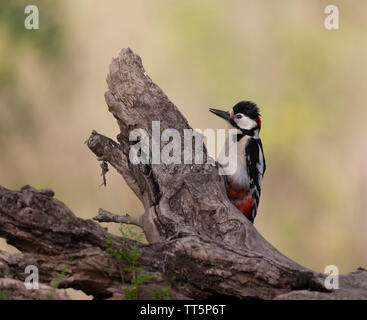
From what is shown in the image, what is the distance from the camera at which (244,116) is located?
13.4 ft

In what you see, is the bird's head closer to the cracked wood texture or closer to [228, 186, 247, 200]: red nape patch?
[228, 186, 247, 200]: red nape patch

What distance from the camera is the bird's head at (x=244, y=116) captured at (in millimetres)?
4055

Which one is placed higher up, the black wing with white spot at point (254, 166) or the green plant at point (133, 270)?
the black wing with white spot at point (254, 166)

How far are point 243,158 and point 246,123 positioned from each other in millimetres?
275

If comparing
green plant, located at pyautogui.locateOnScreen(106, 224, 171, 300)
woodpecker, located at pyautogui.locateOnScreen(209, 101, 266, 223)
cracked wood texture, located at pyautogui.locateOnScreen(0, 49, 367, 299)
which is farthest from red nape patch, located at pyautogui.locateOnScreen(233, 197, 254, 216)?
green plant, located at pyautogui.locateOnScreen(106, 224, 171, 300)

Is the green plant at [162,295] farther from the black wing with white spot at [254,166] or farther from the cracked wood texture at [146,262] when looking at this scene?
the black wing with white spot at [254,166]

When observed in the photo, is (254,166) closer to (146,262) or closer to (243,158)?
(243,158)

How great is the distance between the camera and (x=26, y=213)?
2504 mm

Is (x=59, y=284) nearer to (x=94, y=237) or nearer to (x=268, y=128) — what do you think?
(x=94, y=237)

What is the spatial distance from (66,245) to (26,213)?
0.76 feet

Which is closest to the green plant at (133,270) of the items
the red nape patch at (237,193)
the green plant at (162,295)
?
the green plant at (162,295)

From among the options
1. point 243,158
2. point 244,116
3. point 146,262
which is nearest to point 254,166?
point 243,158

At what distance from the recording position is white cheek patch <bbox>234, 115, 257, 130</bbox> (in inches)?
161

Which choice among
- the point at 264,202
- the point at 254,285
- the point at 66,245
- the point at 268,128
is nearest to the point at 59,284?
the point at 66,245
